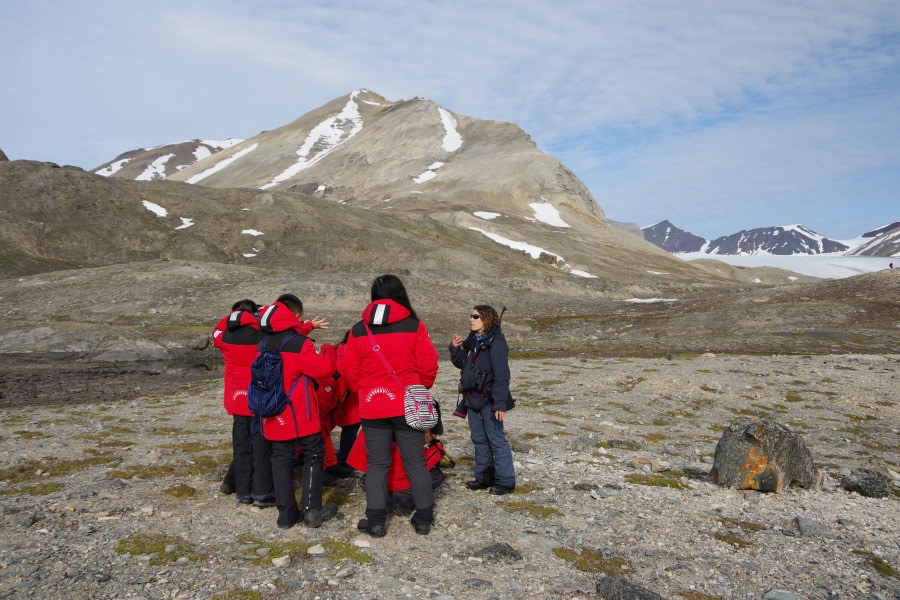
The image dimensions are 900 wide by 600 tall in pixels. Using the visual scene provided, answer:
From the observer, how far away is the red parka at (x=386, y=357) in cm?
831

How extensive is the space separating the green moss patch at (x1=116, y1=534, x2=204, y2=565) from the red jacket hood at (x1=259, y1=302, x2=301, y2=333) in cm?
319

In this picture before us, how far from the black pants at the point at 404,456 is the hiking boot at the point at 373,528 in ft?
0.60

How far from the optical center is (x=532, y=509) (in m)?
9.45

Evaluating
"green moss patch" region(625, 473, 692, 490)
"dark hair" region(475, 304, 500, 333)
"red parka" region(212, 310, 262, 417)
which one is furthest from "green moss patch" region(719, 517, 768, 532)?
"red parka" region(212, 310, 262, 417)

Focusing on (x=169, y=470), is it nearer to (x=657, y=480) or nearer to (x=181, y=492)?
(x=181, y=492)

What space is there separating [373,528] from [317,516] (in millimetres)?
964

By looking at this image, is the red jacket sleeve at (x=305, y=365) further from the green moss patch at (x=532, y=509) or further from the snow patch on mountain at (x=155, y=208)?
the snow patch on mountain at (x=155, y=208)

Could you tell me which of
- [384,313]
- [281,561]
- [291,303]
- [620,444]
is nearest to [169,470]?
[291,303]

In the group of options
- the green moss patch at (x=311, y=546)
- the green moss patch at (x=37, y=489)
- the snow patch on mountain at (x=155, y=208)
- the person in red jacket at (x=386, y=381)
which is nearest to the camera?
the green moss patch at (x=311, y=546)

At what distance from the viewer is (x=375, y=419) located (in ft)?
27.6

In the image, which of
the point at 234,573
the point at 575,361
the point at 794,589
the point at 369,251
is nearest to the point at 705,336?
the point at 575,361

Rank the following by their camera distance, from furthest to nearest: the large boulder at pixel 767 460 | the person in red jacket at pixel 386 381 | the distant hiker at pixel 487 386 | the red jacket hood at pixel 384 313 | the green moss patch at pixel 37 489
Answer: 1. the large boulder at pixel 767 460
2. the distant hiker at pixel 487 386
3. the green moss patch at pixel 37 489
4. the person in red jacket at pixel 386 381
5. the red jacket hood at pixel 384 313

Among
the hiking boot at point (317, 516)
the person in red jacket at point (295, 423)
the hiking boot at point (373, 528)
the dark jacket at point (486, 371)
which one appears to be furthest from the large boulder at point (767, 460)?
the person in red jacket at point (295, 423)

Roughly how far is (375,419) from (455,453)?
17.9 ft
